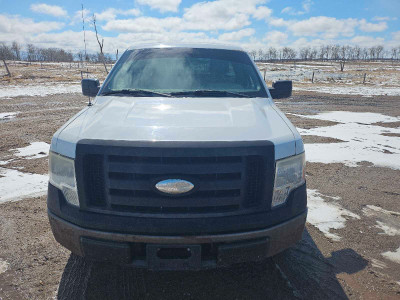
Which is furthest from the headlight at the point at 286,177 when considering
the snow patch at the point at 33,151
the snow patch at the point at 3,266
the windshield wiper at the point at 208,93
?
the snow patch at the point at 33,151

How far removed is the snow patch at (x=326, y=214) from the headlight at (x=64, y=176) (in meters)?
2.67

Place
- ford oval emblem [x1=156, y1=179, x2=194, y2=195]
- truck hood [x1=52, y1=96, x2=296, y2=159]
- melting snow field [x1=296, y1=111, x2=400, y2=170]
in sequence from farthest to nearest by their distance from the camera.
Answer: melting snow field [x1=296, y1=111, x2=400, y2=170] < truck hood [x1=52, y1=96, x2=296, y2=159] < ford oval emblem [x1=156, y1=179, x2=194, y2=195]

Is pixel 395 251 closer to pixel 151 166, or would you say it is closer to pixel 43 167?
pixel 151 166

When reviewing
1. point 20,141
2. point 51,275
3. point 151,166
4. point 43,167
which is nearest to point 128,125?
point 151,166

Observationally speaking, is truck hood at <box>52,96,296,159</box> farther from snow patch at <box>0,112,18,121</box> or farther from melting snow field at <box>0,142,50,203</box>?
snow patch at <box>0,112,18,121</box>

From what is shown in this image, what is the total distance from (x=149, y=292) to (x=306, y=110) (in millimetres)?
11492

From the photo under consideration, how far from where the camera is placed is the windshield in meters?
3.19

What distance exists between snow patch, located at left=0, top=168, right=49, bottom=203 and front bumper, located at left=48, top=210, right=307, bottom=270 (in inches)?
100

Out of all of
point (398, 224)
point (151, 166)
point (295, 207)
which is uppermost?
point (151, 166)

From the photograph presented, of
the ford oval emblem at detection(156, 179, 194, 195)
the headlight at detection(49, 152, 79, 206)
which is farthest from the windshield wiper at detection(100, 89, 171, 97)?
the ford oval emblem at detection(156, 179, 194, 195)

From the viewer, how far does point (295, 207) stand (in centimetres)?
219

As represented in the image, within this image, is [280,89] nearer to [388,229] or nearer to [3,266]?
[388,229]

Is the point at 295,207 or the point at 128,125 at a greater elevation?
the point at 128,125

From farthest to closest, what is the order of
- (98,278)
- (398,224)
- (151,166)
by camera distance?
1. (398,224)
2. (98,278)
3. (151,166)
